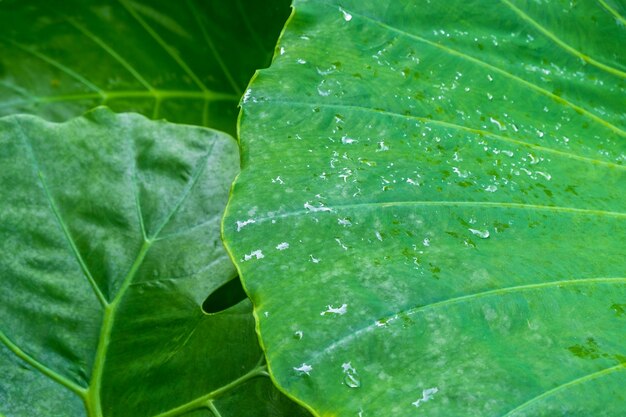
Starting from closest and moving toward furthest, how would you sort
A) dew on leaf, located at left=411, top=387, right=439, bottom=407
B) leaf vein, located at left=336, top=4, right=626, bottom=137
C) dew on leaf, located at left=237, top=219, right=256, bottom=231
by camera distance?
dew on leaf, located at left=411, top=387, right=439, bottom=407 → dew on leaf, located at left=237, top=219, right=256, bottom=231 → leaf vein, located at left=336, top=4, right=626, bottom=137

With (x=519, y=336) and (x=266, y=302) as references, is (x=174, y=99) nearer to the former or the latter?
(x=266, y=302)

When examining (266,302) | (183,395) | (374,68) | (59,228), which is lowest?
(183,395)

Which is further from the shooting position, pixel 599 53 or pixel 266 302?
pixel 599 53

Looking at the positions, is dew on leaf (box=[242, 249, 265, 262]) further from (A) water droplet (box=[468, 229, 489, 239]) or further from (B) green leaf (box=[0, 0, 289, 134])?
(B) green leaf (box=[0, 0, 289, 134])

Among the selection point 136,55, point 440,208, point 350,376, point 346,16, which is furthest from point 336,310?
point 136,55

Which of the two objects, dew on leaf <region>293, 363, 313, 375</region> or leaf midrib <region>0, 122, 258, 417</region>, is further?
leaf midrib <region>0, 122, 258, 417</region>

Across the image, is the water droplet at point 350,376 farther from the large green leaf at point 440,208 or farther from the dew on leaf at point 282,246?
the dew on leaf at point 282,246

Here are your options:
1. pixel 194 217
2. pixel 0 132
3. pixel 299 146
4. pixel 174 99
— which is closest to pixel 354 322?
pixel 299 146

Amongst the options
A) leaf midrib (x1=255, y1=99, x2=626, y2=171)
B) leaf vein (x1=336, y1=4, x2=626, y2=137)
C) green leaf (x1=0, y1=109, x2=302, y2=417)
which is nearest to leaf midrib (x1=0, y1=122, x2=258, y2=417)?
green leaf (x1=0, y1=109, x2=302, y2=417)
